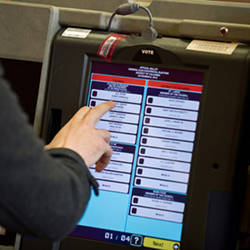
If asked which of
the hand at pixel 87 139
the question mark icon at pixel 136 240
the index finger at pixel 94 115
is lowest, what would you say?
the question mark icon at pixel 136 240

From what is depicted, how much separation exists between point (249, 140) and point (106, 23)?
513 millimetres

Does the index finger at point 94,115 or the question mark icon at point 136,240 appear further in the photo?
the question mark icon at point 136,240

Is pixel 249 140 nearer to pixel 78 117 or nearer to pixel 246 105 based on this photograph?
pixel 246 105

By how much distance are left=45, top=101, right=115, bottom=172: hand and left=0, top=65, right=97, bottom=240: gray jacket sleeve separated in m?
0.11

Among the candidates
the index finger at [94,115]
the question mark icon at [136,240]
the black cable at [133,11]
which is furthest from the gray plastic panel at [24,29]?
the question mark icon at [136,240]

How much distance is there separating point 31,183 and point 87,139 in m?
0.31

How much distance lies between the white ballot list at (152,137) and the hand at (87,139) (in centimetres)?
14

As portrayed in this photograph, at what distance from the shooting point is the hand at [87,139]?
1.07 meters

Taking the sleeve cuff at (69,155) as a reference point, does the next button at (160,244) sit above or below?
below

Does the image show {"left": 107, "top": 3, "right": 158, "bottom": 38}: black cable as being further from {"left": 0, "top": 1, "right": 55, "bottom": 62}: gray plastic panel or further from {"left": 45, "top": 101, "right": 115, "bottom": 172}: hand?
{"left": 45, "top": 101, "right": 115, "bottom": 172}: hand

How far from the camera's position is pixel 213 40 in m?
1.41

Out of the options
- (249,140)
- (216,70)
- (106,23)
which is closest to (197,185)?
(249,140)

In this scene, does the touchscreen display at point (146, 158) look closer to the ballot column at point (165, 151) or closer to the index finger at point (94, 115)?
the ballot column at point (165, 151)

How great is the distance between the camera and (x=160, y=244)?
132 centimetres
